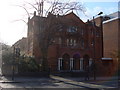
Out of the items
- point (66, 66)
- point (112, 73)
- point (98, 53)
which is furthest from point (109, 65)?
point (98, 53)

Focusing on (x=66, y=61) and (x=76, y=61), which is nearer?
(x=66, y=61)

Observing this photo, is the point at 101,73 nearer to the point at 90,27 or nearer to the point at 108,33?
the point at 108,33

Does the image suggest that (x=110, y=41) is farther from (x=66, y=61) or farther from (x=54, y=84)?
(x=54, y=84)

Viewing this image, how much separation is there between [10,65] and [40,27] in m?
7.14

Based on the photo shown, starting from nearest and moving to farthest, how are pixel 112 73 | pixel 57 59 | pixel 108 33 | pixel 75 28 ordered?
pixel 75 28 < pixel 112 73 < pixel 57 59 < pixel 108 33

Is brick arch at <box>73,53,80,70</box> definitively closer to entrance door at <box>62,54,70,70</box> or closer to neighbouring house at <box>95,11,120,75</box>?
entrance door at <box>62,54,70,70</box>

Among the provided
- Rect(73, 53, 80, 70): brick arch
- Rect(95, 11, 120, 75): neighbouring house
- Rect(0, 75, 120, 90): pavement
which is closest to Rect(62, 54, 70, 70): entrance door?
Rect(73, 53, 80, 70): brick arch

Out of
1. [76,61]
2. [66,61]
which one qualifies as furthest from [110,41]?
[66,61]

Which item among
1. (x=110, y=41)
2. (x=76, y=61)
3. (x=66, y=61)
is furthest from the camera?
(x=110, y=41)

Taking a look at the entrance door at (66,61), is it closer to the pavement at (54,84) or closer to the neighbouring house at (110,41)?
the neighbouring house at (110,41)

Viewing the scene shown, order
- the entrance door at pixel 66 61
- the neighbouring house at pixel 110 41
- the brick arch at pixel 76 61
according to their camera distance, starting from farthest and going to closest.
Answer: the brick arch at pixel 76 61
the entrance door at pixel 66 61
the neighbouring house at pixel 110 41

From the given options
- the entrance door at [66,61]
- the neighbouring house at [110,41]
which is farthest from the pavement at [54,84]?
the entrance door at [66,61]

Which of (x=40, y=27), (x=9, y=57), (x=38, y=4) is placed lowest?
(x=9, y=57)

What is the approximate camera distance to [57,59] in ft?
134
